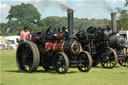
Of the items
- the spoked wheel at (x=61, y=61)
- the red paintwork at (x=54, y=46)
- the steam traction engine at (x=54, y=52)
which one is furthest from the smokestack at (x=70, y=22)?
the spoked wheel at (x=61, y=61)

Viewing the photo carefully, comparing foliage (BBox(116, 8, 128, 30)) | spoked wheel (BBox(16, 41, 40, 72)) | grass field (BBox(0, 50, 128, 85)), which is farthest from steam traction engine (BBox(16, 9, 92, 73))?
foliage (BBox(116, 8, 128, 30))

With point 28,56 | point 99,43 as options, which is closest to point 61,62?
point 28,56

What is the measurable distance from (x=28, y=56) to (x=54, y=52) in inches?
34.1

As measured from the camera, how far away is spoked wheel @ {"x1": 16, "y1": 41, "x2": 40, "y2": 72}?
1017cm

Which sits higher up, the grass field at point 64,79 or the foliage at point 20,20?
the foliage at point 20,20

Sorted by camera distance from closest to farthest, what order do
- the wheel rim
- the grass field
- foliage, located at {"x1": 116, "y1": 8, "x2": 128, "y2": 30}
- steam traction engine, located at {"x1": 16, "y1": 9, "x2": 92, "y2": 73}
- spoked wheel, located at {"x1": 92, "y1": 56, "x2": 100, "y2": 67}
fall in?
the grass field
the wheel rim
steam traction engine, located at {"x1": 16, "y1": 9, "x2": 92, "y2": 73}
spoked wheel, located at {"x1": 92, "y1": 56, "x2": 100, "y2": 67}
foliage, located at {"x1": 116, "y1": 8, "x2": 128, "y2": 30}

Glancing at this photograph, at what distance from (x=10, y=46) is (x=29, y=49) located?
123ft

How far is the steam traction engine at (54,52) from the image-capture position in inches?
400

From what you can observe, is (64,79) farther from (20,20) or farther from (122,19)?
(20,20)

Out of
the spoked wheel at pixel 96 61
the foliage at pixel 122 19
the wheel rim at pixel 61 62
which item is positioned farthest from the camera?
the foliage at pixel 122 19

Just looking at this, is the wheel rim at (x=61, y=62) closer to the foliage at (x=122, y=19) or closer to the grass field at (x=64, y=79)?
the grass field at (x=64, y=79)

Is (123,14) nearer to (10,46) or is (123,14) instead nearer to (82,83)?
(10,46)

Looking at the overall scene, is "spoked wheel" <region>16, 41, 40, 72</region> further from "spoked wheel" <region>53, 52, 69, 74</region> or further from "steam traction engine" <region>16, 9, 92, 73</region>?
"spoked wheel" <region>53, 52, 69, 74</region>

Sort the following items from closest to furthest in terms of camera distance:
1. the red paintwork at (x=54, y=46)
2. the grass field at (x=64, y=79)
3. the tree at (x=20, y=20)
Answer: the grass field at (x=64, y=79) → the red paintwork at (x=54, y=46) → the tree at (x=20, y=20)
